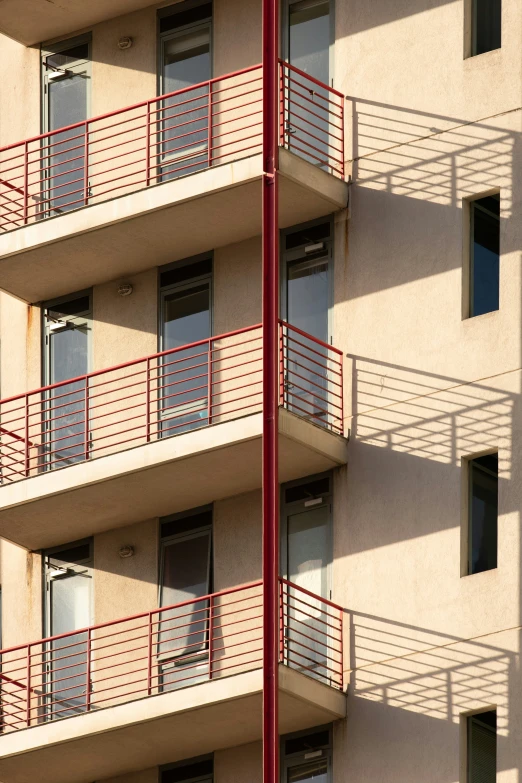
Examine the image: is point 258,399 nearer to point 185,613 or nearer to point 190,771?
point 185,613

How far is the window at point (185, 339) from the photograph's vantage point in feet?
121

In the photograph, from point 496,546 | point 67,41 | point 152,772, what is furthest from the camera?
point 67,41

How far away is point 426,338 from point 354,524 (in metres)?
2.35

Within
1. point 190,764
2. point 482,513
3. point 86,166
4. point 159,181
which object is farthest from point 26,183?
point 482,513

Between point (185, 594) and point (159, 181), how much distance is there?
17.5ft

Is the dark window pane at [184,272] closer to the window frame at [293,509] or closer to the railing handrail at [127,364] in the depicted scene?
the railing handrail at [127,364]

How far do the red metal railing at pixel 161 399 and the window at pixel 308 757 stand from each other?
3.68 m

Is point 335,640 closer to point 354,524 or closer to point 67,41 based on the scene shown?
point 354,524

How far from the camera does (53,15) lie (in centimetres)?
3922

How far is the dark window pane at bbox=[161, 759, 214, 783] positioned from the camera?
3575 centimetres

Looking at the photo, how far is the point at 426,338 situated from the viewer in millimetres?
35000

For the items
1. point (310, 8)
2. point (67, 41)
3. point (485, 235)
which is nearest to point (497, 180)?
point (485, 235)

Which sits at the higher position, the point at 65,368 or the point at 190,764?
the point at 65,368

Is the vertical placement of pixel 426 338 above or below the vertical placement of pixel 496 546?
above
